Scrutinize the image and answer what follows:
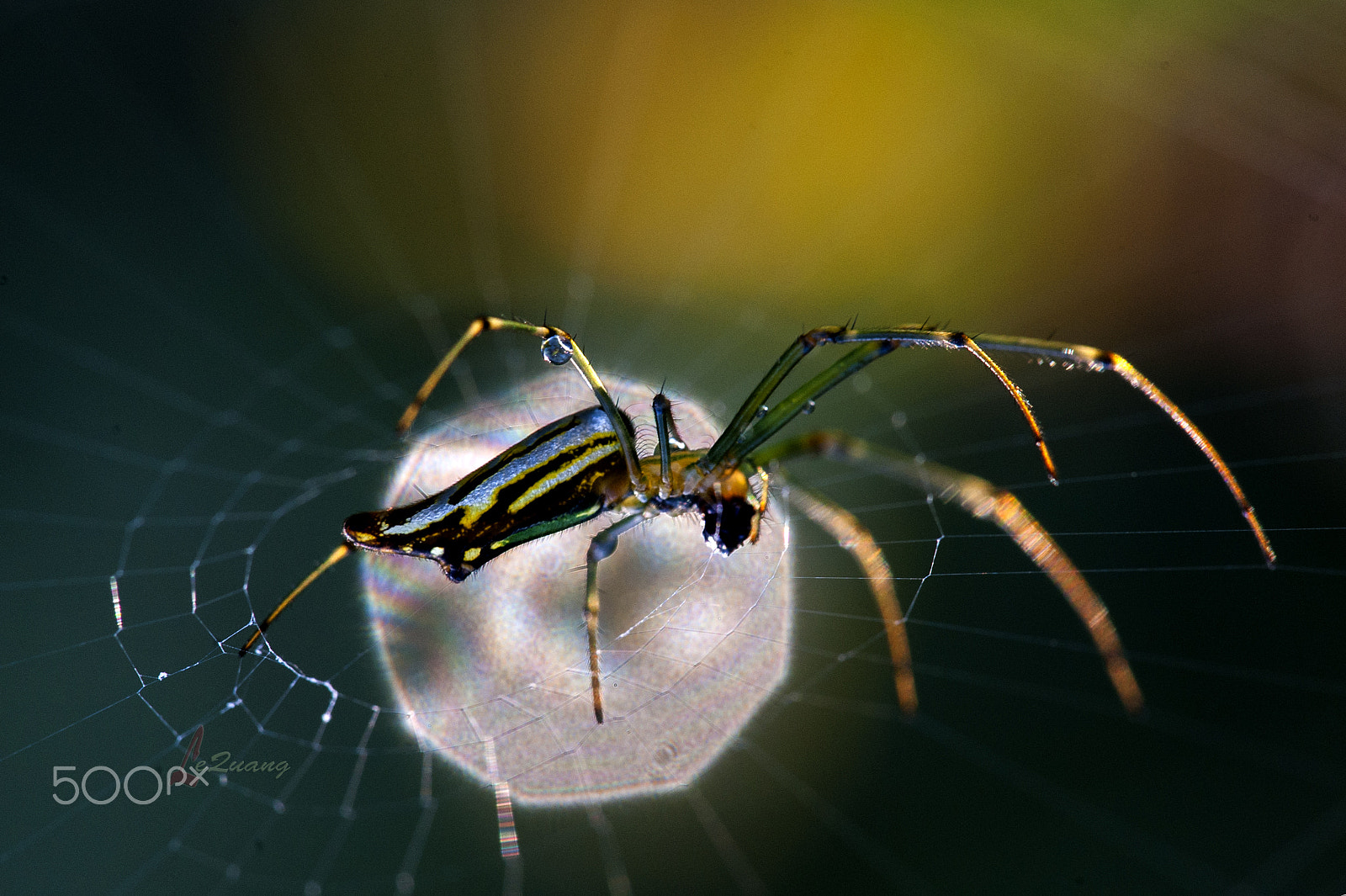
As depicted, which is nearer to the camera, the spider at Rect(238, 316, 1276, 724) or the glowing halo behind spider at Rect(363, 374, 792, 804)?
the spider at Rect(238, 316, 1276, 724)

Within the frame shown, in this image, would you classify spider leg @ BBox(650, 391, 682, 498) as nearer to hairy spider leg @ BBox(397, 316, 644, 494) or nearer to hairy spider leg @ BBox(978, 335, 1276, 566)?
hairy spider leg @ BBox(397, 316, 644, 494)

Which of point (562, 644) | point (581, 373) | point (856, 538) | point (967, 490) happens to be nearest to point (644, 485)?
point (581, 373)

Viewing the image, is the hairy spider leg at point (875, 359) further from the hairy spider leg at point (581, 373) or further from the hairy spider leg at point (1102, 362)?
the hairy spider leg at point (581, 373)

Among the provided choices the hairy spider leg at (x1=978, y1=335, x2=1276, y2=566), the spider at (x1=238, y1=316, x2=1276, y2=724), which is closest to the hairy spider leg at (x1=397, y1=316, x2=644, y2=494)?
the spider at (x1=238, y1=316, x2=1276, y2=724)

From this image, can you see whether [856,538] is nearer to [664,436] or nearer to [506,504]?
[664,436]

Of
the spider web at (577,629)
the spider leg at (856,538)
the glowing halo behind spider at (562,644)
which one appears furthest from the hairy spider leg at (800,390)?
the spider web at (577,629)
